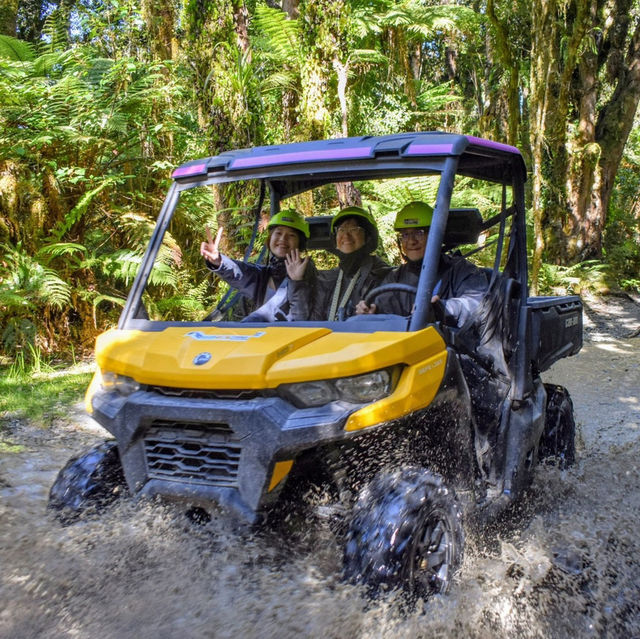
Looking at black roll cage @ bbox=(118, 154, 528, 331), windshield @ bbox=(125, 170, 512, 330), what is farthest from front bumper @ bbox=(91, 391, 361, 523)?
windshield @ bbox=(125, 170, 512, 330)

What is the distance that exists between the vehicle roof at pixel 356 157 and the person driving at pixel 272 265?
61cm

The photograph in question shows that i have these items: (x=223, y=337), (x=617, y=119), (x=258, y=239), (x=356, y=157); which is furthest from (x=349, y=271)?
(x=617, y=119)

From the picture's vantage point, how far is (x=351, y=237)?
4.17 meters

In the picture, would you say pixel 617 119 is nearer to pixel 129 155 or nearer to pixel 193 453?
pixel 129 155

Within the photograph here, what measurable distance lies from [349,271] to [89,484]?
1825mm

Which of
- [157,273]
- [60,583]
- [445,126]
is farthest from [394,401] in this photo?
[445,126]

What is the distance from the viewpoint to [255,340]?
2.91 metres

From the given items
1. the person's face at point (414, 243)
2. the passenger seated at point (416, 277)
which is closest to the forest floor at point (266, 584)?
the passenger seated at point (416, 277)

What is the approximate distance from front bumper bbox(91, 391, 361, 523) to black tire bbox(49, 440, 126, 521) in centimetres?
35

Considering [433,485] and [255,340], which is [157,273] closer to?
[255,340]

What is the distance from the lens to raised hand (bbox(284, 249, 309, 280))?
162 inches

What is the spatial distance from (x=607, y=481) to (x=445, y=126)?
46.8 feet

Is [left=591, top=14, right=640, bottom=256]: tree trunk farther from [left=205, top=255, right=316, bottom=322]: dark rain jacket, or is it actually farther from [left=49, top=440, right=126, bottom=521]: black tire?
[left=49, top=440, right=126, bottom=521]: black tire

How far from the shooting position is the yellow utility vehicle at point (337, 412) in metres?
2.63
